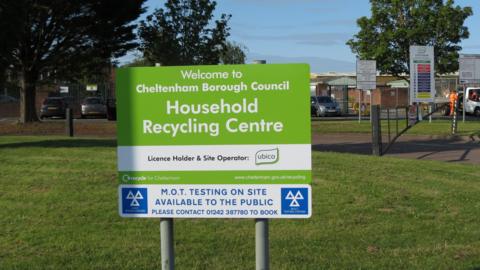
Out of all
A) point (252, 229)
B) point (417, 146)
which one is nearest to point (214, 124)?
point (252, 229)

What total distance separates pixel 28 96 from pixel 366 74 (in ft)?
46.7

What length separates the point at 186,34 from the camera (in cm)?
3183

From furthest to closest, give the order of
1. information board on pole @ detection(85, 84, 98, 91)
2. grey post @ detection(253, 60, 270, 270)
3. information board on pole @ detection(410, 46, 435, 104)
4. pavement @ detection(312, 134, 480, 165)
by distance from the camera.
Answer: information board on pole @ detection(85, 84, 98, 91)
information board on pole @ detection(410, 46, 435, 104)
pavement @ detection(312, 134, 480, 165)
grey post @ detection(253, 60, 270, 270)

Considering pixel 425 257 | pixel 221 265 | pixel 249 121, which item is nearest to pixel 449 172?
pixel 425 257

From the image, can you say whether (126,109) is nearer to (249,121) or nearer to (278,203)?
(249,121)

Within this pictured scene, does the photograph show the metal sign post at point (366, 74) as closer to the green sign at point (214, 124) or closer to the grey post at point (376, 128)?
the grey post at point (376, 128)

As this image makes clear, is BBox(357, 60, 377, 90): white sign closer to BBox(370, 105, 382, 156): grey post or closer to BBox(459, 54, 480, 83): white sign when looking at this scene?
BBox(459, 54, 480, 83): white sign

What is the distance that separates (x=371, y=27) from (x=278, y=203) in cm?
4646

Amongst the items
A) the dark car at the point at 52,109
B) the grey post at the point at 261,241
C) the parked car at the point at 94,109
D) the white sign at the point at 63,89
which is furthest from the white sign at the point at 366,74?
the white sign at the point at 63,89

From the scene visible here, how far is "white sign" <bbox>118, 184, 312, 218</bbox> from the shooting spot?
3.53 m

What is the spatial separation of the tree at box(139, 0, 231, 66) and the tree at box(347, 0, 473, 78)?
18482 millimetres

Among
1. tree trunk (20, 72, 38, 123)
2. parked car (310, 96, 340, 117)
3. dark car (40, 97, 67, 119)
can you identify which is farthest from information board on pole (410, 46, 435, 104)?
dark car (40, 97, 67, 119)

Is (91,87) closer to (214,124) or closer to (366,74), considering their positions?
(366,74)

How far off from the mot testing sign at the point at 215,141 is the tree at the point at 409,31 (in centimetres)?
4427
